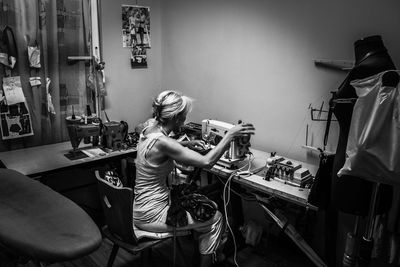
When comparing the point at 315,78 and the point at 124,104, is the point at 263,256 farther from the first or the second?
the point at 124,104

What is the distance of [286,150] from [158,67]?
1.65 m

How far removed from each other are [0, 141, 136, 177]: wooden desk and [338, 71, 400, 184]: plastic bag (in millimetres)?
1823

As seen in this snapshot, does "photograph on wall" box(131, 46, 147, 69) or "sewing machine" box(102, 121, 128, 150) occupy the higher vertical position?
"photograph on wall" box(131, 46, 147, 69)

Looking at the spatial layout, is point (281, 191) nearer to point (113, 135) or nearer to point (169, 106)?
point (169, 106)

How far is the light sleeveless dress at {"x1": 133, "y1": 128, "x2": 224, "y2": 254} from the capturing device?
1.96 metres

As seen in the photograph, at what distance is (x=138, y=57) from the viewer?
3355 millimetres

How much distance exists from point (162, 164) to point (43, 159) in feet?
3.53

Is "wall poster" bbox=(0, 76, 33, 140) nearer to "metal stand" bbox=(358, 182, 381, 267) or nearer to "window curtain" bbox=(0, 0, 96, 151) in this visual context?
"window curtain" bbox=(0, 0, 96, 151)

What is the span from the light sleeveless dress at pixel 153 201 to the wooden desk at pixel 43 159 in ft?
2.27

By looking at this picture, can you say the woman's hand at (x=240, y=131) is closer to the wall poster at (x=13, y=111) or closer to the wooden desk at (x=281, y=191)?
the wooden desk at (x=281, y=191)

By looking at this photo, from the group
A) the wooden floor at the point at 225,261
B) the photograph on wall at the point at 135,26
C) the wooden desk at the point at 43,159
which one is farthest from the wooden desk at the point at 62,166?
the photograph on wall at the point at 135,26

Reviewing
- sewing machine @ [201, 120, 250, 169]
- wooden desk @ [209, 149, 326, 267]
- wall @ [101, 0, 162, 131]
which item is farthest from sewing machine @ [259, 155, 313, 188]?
wall @ [101, 0, 162, 131]

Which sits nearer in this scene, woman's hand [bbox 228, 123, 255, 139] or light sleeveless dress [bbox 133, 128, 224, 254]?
light sleeveless dress [bbox 133, 128, 224, 254]

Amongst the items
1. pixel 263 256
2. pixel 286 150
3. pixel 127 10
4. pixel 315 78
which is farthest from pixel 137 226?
pixel 127 10
